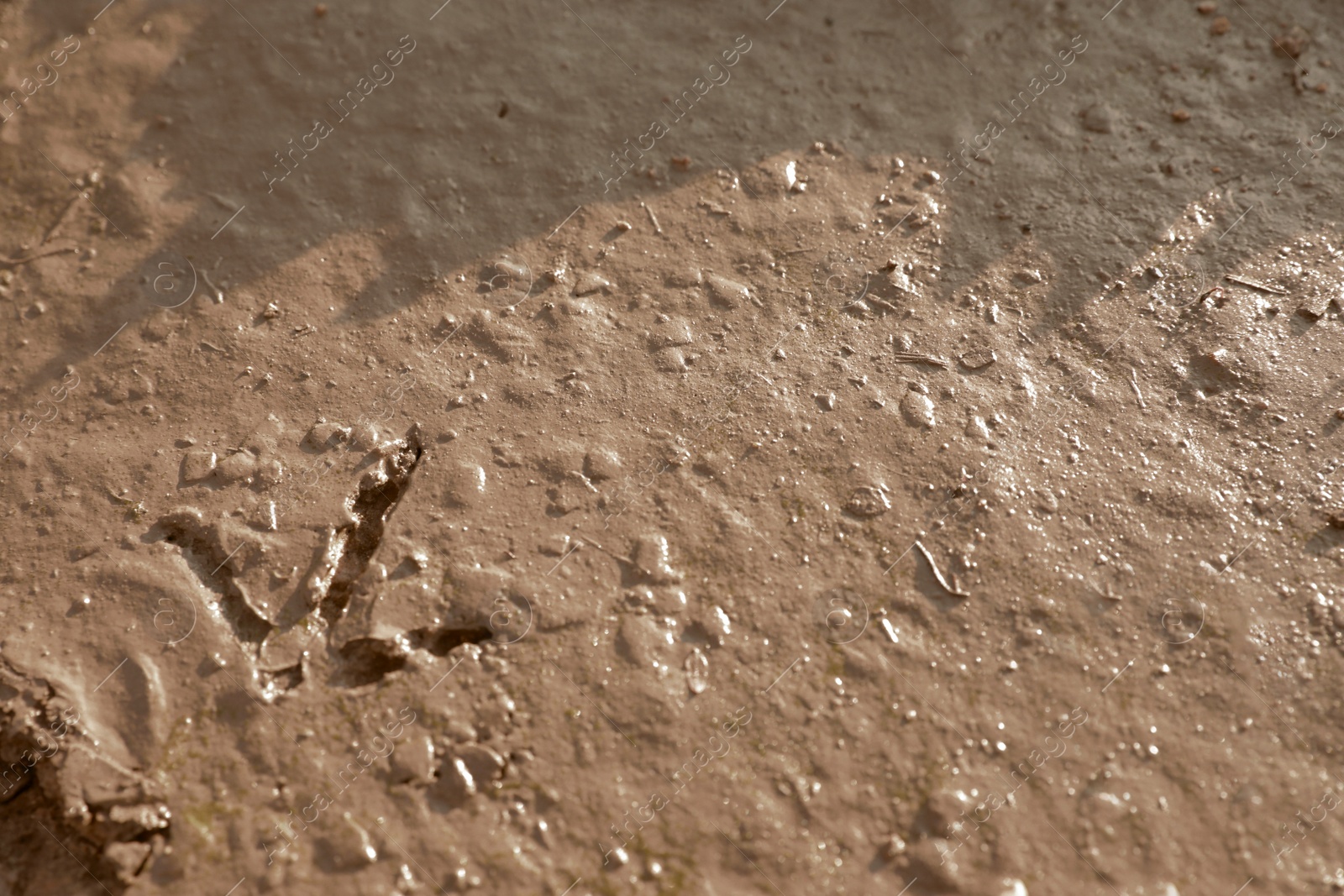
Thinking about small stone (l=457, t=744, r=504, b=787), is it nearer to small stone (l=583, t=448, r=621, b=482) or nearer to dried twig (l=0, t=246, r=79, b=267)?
small stone (l=583, t=448, r=621, b=482)

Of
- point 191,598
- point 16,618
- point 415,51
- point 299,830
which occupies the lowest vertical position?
point 299,830

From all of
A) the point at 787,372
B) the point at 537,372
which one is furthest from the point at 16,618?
the point at 787,372

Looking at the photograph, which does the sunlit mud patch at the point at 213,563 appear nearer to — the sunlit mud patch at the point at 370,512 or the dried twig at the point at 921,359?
the sunlit mud patch at the point at 370,512

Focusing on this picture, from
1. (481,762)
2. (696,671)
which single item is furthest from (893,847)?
(481,762)

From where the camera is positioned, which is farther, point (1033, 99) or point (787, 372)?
point (1033, 99)

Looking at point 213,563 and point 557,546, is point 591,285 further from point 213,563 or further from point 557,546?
point 213,563

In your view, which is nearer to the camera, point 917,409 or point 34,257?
point 917,409

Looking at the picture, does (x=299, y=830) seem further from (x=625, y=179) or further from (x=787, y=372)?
(x=625, y=179)
